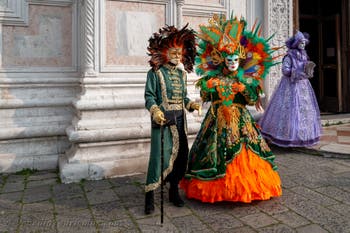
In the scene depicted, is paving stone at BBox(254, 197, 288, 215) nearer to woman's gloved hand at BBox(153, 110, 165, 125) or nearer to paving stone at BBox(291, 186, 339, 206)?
paving stone at BBox(291, 186, 339, 206)

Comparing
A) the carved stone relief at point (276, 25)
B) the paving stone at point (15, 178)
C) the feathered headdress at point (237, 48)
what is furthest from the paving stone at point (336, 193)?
the paving stone at point (15, 178)

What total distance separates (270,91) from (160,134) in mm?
4109

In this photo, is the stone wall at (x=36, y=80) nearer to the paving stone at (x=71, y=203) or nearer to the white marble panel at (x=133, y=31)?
the white marble panel at (x=133, y=31)

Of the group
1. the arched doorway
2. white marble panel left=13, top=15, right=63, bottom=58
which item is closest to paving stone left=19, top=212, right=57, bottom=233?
white marble panel left=13, top=15, right=63, bottom=58

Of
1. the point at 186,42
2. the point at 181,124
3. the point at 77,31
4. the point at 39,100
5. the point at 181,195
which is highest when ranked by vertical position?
the point at 77,31

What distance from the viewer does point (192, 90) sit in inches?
211

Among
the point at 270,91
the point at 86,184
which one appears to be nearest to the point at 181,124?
the point at 86,184

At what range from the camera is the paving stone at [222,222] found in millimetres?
2822

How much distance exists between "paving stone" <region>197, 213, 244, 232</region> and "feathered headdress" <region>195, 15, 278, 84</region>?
1351 mm

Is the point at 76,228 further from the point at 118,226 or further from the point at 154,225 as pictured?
the point at 154,225

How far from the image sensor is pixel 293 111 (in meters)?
5.50

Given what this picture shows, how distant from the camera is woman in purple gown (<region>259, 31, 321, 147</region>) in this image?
5.45 meters

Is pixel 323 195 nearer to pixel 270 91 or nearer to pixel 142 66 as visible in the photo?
pixel 142 66

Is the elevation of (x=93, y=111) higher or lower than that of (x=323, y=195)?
higher
